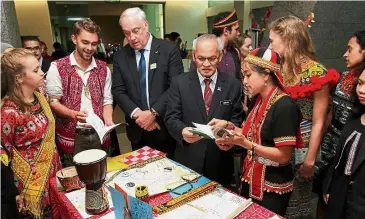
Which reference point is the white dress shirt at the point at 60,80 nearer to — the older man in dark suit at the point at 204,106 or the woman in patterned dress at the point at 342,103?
the older man in dark suit at the point at 204,106

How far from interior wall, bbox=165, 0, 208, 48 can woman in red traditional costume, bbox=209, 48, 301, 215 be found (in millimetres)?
9182

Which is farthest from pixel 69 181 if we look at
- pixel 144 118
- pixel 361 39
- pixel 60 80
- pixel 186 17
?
pixel 186 17

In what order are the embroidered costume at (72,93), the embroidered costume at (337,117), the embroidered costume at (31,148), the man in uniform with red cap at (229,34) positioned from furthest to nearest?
the man in uniform with red cap at (229,34) < the embroidered costume at (72,93) < the embroidered costume at (337,117) < the embroidered costume at (31,148)

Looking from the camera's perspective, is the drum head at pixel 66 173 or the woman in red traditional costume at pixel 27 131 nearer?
the drum head at pixel 66 173

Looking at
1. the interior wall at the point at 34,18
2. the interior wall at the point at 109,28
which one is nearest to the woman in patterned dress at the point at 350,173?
the interior wall at the point at 34,18

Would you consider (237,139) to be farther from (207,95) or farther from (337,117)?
(337,117)

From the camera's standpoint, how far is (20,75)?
73.9 inches

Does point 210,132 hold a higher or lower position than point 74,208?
higher

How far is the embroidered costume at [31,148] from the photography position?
1781 mm

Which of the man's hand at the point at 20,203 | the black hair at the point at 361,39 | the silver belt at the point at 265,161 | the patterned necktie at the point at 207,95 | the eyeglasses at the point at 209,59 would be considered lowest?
the man's hand at the point at 20,203

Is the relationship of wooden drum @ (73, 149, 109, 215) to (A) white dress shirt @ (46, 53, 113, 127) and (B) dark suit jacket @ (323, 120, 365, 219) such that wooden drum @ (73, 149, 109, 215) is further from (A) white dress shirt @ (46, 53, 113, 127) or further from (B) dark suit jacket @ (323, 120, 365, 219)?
(B) dark suit jacket @ (323, 120, 365, 219)

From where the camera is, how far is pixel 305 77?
198 centimetres

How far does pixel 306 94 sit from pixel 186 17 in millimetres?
9046

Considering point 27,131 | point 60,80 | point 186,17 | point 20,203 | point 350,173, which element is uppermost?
point 186,17
